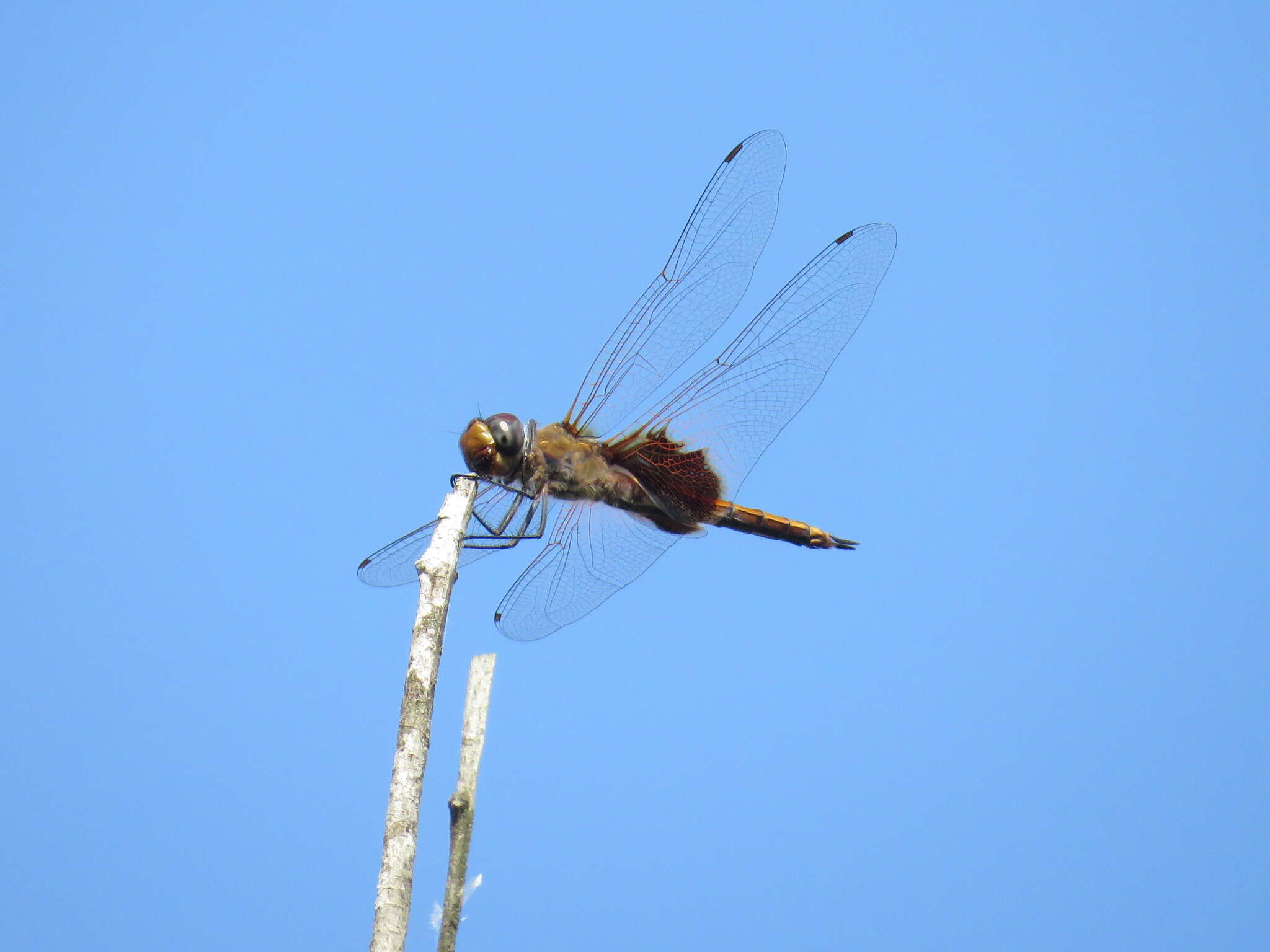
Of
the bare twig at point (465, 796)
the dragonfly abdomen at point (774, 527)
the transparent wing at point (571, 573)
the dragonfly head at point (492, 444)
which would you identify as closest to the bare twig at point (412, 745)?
the bare twig at point (465, 796)

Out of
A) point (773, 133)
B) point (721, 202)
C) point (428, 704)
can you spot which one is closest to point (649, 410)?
point (721, 202)

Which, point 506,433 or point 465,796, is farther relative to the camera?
point 506,433

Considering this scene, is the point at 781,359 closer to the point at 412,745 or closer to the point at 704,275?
the point at 704,275

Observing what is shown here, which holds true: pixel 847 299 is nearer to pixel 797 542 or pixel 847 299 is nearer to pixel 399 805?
pixel 797 542

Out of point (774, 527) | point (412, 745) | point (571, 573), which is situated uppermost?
point (774, 527)

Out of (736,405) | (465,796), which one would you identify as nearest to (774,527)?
(736,405)

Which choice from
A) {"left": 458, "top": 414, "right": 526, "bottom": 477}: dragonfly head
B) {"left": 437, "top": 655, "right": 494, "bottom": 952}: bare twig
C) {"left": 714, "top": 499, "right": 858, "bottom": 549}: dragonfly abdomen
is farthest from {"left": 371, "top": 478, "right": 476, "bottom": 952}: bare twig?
{"left": 714, "top": 499, "right": 858, "bottom": 549}: dragonfly abdomen
